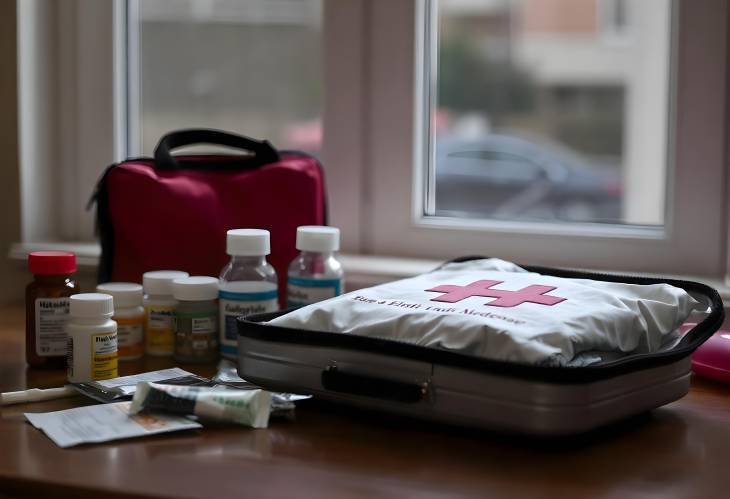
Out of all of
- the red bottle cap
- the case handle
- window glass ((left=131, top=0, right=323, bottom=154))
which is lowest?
the case handle

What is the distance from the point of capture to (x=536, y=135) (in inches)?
68.6

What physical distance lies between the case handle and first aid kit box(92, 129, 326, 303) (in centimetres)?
38

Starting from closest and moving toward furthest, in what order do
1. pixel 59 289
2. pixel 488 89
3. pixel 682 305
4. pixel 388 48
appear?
pixel 682 305 < pixel 59 289 < pixel 388 48 < pixel 488 89

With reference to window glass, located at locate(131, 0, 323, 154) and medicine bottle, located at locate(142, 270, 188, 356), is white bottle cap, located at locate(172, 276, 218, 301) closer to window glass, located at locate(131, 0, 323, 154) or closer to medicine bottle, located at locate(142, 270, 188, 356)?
medicine bottle, located at locate(142, 270, 188, 356)

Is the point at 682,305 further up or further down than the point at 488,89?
further down

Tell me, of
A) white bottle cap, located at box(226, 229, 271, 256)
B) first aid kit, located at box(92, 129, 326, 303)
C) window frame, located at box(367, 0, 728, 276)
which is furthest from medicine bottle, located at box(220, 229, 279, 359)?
window frame, located at box(367, 0, 728, 276)

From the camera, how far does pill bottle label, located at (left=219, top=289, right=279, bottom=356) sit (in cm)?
108

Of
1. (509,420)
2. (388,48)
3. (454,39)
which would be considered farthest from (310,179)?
(509,420)

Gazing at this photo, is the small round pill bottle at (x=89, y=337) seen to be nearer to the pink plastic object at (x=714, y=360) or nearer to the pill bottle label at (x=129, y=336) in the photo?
the pill bottle label at (x=129, y=336)

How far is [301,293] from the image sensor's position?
1.12 m

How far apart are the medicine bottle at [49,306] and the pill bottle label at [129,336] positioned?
60 mm

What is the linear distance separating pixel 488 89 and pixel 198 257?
28.8 inches

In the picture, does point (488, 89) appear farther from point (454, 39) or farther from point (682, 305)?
point (682, 305)

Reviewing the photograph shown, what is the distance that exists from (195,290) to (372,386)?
320 mm
